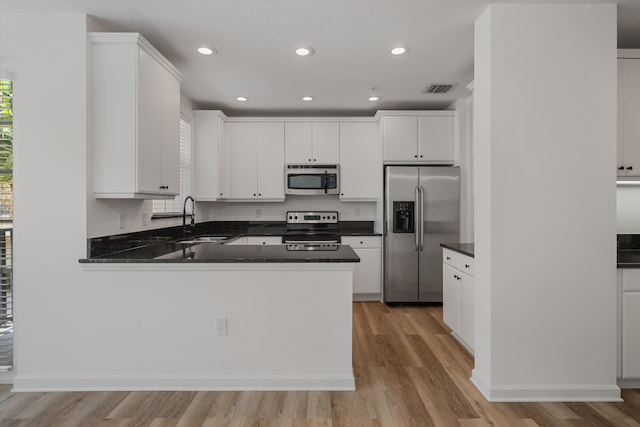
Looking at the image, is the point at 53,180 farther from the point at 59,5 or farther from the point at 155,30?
the point at 155,30

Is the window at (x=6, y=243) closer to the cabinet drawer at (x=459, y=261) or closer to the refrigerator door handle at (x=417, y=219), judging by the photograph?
the cabinet drawer at (x=459, y=261)

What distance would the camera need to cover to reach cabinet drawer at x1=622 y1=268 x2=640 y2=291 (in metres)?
2.40

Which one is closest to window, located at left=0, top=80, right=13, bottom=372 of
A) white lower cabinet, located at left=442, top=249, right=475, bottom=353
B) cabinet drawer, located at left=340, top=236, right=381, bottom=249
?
cabinet drawer, located at left=340, top=236, right=381, bottom=249

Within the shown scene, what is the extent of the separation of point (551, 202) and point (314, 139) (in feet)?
10.3

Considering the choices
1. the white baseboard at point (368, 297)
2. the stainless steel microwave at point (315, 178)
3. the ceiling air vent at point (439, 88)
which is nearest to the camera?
the ceiling air vent at point (439, 88)

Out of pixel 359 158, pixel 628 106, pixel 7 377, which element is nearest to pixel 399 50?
pixel 628 106

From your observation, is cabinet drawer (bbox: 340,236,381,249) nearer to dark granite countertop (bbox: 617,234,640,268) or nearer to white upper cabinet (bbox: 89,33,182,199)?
dark granite countertop (bbox: 617,234,640,268)

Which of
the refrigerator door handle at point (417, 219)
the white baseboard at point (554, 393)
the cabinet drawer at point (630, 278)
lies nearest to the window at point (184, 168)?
the refrigerator door handle at point (417, 219)

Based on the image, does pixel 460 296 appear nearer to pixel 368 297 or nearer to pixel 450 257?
pixel 450 257

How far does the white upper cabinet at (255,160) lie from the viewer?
4.89 metres

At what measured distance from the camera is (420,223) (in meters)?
4.47

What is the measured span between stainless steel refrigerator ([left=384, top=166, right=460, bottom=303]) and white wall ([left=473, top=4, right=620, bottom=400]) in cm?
216

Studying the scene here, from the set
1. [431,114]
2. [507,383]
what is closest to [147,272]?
[507,383]

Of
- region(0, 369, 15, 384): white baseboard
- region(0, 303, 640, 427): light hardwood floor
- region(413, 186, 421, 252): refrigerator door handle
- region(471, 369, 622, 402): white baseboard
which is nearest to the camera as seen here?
region(0, 303, 640, 427): light hardwood floor
